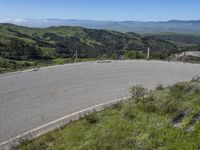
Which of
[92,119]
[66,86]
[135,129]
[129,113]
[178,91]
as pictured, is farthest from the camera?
[66,86]

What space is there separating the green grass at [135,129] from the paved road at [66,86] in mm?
1584

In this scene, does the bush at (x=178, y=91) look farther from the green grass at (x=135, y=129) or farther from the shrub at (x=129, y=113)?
the shrub at (x=129, y=113)

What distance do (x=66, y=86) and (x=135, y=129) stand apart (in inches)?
269

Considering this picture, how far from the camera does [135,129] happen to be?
7.58 metres

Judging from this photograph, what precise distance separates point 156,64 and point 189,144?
13.9 metres

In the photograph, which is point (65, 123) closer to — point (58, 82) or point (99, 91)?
point (99, 91)

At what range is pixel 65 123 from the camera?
9.74 meters

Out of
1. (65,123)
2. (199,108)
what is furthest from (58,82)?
(199,108)

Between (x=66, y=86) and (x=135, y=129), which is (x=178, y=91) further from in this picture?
(x=66, y=86)

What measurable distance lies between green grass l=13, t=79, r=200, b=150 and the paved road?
1584 millimetres

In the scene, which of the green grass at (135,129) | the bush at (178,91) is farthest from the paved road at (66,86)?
the bush at (178,91)

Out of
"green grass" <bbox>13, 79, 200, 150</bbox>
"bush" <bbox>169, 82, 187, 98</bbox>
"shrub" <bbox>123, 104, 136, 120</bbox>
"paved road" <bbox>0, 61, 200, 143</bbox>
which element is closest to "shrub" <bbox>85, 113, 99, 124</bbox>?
"green grass" <bbox>13, 79, 200, 150</bbox>

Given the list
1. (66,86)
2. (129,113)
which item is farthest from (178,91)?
(66,86)

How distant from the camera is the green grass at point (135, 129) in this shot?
670cm
